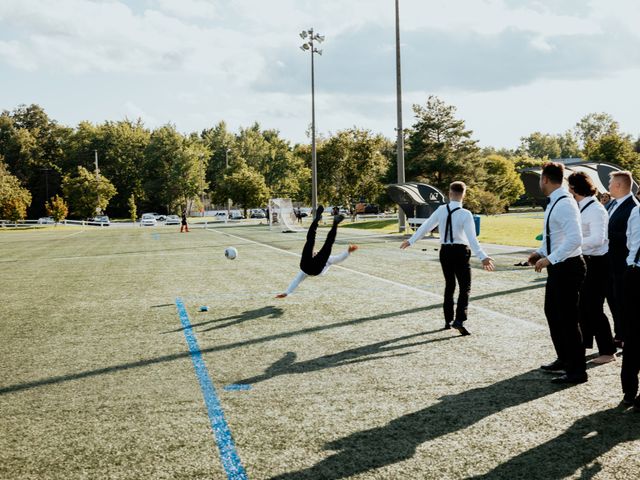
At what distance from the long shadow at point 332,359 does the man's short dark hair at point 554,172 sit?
107 inches

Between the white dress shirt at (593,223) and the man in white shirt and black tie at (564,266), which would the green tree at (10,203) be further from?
the man in white shirt and black tie at (564,266)

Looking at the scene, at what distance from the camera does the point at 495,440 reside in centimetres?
434

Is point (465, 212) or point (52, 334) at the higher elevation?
point (465, 212)

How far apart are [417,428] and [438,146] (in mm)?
51087

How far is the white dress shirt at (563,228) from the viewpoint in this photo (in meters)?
5.47

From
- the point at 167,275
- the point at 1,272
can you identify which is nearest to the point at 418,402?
the point at 167,275

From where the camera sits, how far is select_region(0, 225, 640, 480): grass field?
4039 mm

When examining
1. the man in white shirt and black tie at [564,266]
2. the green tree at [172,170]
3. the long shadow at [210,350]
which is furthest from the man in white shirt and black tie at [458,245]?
the green tree at [172,170]

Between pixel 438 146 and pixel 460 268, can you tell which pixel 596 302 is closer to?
pixel 460 268

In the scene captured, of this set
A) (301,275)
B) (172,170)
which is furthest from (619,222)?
(172,170)

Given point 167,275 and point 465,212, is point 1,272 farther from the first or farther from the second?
point 465,212

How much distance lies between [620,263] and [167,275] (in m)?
12.4

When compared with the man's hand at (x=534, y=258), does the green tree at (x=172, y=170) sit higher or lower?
higher

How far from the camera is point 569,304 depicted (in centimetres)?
559
